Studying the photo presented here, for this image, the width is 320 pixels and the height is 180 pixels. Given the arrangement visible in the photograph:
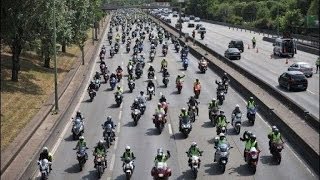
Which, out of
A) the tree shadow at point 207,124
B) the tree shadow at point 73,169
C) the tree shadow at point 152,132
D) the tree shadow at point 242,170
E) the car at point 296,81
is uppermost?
the car at point 296,81

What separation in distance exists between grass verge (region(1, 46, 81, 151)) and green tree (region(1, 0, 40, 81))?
68.5 inches

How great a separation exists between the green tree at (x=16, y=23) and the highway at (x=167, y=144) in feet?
20.0

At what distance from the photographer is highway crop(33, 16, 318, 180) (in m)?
21.1

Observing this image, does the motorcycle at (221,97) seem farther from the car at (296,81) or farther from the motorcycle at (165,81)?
the motorcycle at (165,81)

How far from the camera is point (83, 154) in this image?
21.9 meters

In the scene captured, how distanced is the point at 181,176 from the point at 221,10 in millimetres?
136329

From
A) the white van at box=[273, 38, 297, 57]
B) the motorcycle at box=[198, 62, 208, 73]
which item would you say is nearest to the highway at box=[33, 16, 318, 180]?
the motorcycle at box=[198, 62, 208, 73]

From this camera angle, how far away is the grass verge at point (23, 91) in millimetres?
27500

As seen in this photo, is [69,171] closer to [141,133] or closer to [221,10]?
[141,133]

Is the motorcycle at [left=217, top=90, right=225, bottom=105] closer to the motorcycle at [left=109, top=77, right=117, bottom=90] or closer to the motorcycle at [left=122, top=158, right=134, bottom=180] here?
the motorcycle at [left=109, top=77, right=117, bottom=90]

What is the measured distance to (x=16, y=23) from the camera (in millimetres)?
36281

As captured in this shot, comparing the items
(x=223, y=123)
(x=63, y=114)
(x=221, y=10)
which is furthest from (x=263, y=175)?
(x=221, y=10)

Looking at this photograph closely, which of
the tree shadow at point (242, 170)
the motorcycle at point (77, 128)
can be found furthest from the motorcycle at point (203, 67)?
the tree shadow at point (242, 170)

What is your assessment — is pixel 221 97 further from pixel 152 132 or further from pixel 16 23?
pixel 16 23
